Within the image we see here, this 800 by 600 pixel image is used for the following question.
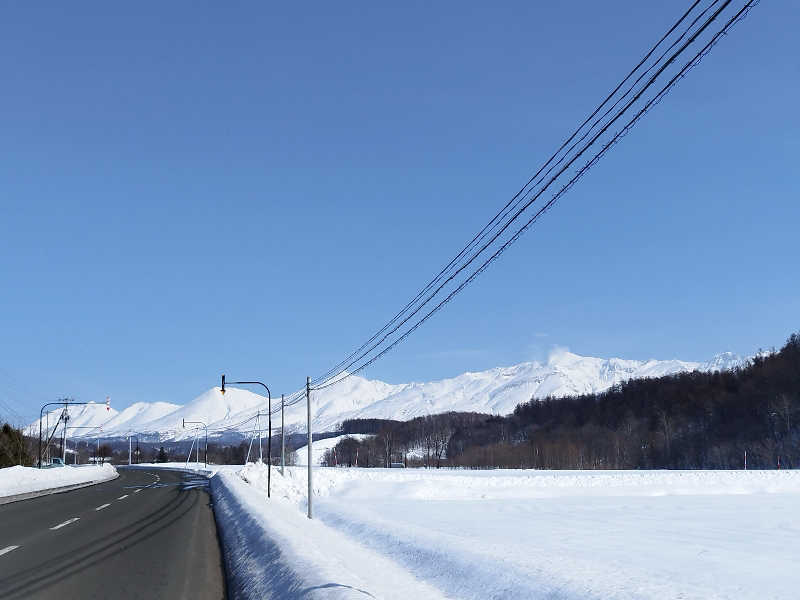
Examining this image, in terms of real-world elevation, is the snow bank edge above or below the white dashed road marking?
below

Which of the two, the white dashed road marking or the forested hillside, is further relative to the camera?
the forested hillside

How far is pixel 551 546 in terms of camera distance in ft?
76.7

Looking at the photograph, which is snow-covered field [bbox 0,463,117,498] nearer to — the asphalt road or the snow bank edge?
the snow bank edge

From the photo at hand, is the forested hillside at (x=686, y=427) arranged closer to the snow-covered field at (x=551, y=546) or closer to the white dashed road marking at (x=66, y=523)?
the snow-covered field at (x=551, y=546)

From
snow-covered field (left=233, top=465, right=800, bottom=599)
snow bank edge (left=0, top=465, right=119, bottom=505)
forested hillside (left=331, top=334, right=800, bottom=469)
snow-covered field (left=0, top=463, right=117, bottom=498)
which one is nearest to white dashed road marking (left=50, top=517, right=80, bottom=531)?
snow-covered field (left=233, top=465, right=800, bottom=599)

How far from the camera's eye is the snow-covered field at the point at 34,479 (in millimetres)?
35172

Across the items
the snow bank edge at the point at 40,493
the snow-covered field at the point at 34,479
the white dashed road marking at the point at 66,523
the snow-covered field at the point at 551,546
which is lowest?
the snow-covered field at the point at 551,546

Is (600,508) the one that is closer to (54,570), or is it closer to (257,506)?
(257,506)

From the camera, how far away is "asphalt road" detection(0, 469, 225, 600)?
36.6ft

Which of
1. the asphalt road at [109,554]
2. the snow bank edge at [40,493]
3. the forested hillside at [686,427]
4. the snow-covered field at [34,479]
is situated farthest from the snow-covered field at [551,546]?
the forested hillside at [686,427]

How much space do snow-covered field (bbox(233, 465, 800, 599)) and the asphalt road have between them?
1.55 metres

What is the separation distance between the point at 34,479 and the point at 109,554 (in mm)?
29328

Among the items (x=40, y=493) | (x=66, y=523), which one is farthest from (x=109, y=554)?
(x=40, y=493)

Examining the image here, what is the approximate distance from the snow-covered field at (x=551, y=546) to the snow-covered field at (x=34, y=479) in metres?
12.1
